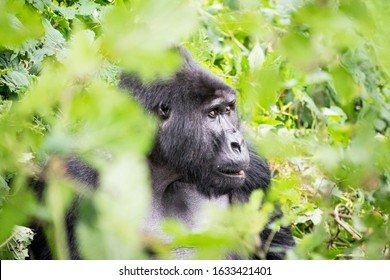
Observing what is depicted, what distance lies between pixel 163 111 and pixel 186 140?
0.46ft

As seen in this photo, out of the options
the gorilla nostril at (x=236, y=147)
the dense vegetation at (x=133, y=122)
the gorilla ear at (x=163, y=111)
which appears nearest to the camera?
the dense vegetation at (x=133, y=122)

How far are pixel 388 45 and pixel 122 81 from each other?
6.29 ft

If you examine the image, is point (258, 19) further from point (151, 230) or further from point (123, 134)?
point (151, 230)

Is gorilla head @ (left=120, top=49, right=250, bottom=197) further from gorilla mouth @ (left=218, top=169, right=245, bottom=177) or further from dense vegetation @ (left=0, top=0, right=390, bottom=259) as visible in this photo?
dense vegetation @ (left=0, top=0, right=390, bottom=259)

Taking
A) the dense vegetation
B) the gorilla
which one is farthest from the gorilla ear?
the dense vegetation

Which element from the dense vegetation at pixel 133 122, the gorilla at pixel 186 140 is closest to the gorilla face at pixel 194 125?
the gorilla at pixel 186 140

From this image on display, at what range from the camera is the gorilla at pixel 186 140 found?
2.54 m

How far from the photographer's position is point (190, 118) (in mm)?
2594

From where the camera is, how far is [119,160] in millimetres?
560

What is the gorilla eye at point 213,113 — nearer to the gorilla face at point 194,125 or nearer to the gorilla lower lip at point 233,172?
the gorilla face at point 194,125

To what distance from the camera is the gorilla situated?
2543mm

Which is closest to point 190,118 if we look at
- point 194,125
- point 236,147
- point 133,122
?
point 194,125

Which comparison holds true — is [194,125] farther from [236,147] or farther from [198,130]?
[236,147]
